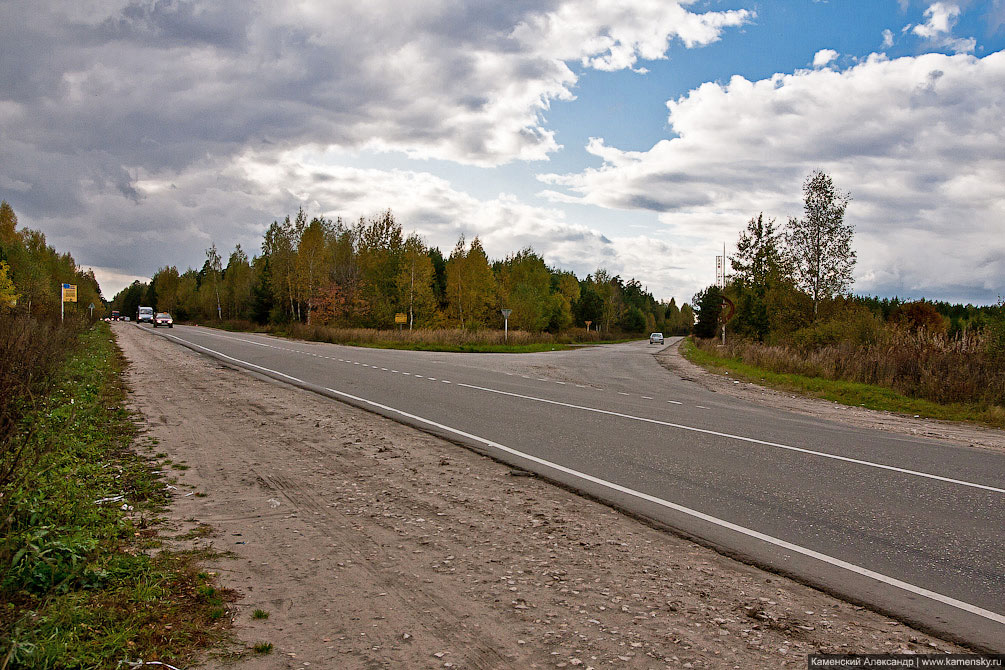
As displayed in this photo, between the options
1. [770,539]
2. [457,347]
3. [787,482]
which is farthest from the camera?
[457,347]

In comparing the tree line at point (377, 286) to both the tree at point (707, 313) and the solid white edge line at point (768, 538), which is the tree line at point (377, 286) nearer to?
the tree at point (707, 313)

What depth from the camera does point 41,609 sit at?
380 centimetres

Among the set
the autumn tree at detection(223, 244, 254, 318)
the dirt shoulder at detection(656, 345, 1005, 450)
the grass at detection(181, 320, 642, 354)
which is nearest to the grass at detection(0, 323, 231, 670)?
the dirt shoulder at detection(656, 345, 1005, 450)

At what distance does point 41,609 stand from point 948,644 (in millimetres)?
5272

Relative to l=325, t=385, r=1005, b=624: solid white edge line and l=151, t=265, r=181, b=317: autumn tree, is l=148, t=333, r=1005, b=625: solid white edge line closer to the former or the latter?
l=325, t=385, r=1005, b=624: solid white edge line

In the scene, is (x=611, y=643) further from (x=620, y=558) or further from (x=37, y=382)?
(x=37, y=382)

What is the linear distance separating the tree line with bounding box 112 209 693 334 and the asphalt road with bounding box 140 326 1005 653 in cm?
3649

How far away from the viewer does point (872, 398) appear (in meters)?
17.1

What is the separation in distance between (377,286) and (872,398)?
48.1 m

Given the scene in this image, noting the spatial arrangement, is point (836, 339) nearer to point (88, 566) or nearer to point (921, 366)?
point (921, 366)

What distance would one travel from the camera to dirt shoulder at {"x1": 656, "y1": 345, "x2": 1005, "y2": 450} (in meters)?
11.5

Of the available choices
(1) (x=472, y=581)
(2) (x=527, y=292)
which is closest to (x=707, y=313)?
(2) (x=527, y=292)

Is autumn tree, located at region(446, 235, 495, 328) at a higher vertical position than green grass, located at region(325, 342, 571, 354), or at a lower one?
higher

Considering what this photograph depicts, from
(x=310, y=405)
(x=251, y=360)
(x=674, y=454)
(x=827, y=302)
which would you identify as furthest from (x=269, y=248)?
(x=674, y=454)
